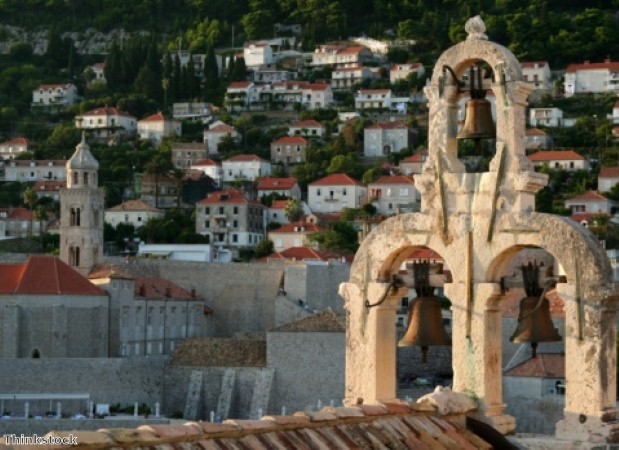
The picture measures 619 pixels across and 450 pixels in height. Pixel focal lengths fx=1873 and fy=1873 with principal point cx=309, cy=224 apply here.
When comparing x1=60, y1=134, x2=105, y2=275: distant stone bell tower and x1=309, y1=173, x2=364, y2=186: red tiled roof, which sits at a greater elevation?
x1=309, y1=173, x2=364, y2=186: red tiled roof

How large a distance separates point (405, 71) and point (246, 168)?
20.3 metres

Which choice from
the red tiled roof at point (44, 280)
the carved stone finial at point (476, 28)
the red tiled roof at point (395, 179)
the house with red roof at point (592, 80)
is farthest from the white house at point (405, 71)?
the carved stone finial at point (476, 28)

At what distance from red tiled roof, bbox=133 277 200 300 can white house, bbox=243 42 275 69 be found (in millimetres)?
69435

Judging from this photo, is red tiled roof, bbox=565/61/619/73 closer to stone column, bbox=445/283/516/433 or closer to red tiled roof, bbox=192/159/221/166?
red tiled roof, bbox=192/159/221/166

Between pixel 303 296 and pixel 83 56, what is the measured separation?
82919mm

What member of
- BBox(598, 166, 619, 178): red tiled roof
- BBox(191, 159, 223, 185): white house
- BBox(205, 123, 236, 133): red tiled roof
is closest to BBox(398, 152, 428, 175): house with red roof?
BBox(598, 166, 619, 178): red tiled roof

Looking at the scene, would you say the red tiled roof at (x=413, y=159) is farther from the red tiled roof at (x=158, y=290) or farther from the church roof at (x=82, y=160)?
the red tiled roof at (x=158, y=290)

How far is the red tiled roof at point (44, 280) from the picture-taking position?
2491 inches

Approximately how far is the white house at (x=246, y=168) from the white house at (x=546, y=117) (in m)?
16.4

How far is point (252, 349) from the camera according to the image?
60.3m

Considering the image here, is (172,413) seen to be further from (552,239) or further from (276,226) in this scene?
(552,239)

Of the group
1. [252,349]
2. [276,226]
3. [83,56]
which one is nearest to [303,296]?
[252,349]

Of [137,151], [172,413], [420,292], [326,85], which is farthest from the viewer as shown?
[326,85]

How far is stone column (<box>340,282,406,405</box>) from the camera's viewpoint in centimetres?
1116
